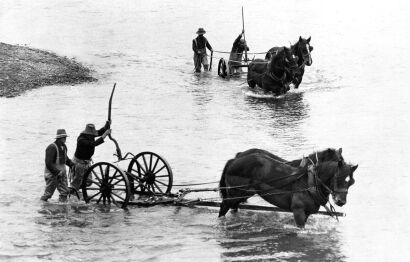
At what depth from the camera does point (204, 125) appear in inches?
944

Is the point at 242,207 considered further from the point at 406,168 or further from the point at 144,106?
the point at 144,106

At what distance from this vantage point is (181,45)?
4200 centimetres

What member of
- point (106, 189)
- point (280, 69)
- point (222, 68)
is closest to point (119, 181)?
point (106, 189)

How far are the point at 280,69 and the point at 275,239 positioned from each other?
14.9 m

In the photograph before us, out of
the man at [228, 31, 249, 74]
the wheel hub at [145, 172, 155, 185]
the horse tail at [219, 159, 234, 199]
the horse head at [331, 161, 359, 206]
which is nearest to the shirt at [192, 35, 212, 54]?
the man at [228, 31, 249, 74]

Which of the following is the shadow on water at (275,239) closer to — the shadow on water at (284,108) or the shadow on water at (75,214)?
the shadow on water at (75,214)

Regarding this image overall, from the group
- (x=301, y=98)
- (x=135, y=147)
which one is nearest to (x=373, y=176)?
(x=135, y=147)

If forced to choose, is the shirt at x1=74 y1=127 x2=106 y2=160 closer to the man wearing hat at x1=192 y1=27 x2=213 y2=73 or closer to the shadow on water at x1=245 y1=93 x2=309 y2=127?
the shadow on water at x1=245 y1=93 x2=309 y2=127

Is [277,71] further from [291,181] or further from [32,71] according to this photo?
[291,181]

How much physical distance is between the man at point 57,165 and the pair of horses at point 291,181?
3.48 meters

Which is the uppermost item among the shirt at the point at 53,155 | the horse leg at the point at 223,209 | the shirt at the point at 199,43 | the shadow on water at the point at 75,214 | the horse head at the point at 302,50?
the shirt at the point at 199,43

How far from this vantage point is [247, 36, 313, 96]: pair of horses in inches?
1100

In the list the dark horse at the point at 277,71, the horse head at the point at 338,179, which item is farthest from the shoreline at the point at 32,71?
the horse head at the point at 338,179

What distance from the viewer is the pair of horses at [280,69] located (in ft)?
91.7
